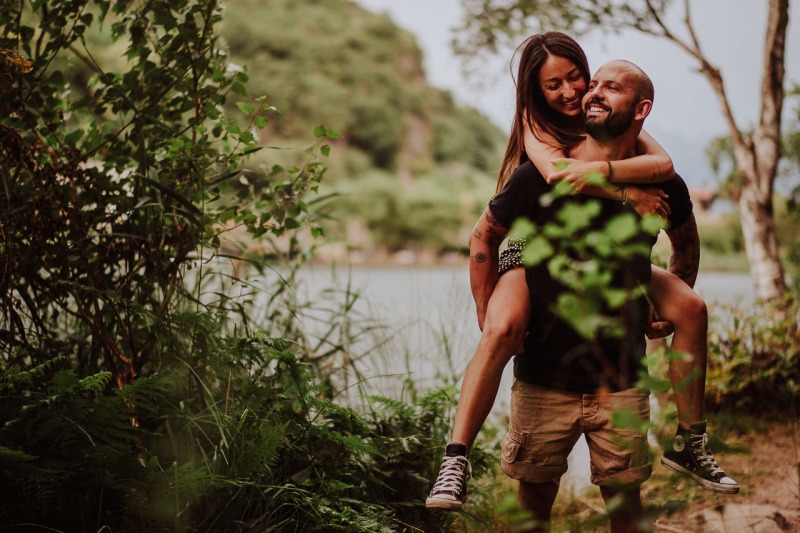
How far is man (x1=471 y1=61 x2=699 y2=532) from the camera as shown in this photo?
2.48 m

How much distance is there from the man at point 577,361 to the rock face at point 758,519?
97cm

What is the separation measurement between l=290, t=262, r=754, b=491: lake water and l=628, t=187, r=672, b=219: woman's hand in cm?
187

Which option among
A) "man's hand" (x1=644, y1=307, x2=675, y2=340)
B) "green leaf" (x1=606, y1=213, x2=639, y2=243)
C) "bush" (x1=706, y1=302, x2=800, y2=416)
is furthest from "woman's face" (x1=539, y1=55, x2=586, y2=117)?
"bush" (x1=706, y1=302, x2=800, y2=416)

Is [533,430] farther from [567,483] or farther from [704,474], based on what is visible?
[567,483]

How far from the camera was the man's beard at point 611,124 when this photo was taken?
248 cm

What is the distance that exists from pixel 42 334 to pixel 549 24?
6070mm

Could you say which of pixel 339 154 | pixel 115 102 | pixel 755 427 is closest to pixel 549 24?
pixel 755 427

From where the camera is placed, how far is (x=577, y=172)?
233cm

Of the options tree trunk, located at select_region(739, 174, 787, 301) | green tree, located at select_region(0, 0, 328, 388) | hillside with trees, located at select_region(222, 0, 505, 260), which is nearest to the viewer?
green tree, located at select_region(0, 0, 328, 388)

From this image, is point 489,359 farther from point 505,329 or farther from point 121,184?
point 121,184

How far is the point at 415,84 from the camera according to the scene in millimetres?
71812

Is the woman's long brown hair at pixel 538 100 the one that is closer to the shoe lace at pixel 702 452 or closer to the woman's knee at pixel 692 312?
the woman's knee at pixel 692 312

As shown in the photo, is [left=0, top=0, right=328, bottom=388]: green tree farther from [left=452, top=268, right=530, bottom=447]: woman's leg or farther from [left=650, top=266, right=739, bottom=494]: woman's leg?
[left=650, top=266, right=739, bottom=494]: woman's leg

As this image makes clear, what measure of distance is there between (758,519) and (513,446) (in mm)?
1411
